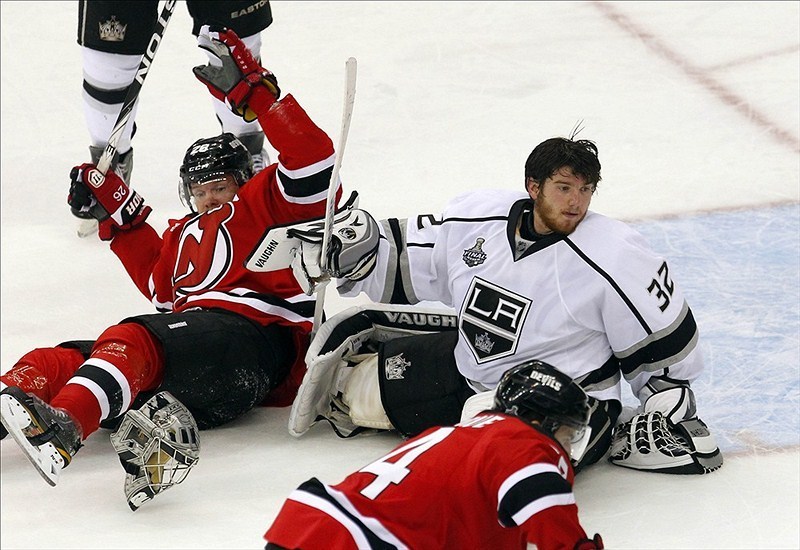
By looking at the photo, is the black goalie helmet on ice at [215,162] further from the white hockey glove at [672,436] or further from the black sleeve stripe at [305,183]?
the white hockey glove at [672,436]

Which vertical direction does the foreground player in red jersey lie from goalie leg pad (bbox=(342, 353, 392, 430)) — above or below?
above

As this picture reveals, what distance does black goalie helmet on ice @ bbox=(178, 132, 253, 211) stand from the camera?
344 centimetres

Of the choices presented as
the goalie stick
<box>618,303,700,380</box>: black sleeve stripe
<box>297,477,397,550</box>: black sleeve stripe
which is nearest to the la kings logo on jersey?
<box>618,303,700,380</box>: black sleeve stripe

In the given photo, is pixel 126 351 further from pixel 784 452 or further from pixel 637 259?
pixel 784 452

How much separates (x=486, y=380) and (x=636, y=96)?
237cm

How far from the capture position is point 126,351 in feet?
9.86

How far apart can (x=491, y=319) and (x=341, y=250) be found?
14.4 inches

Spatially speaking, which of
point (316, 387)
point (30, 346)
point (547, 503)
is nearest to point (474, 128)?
point (30, 346)

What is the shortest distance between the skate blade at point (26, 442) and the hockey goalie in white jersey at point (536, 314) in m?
0.54

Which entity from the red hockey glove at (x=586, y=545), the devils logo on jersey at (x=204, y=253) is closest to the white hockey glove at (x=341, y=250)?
the devils logo on jersey at (x=204, y=253)

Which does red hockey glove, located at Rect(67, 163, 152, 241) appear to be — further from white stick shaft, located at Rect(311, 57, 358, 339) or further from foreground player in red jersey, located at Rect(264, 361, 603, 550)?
foreground player in red jersey, located at Rect(264, 361, 603, 550)

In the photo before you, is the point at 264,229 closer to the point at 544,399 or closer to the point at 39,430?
the point at 39,430

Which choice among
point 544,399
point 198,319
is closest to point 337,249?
point 198,319

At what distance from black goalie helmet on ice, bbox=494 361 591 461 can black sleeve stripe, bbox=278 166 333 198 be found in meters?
1.03
